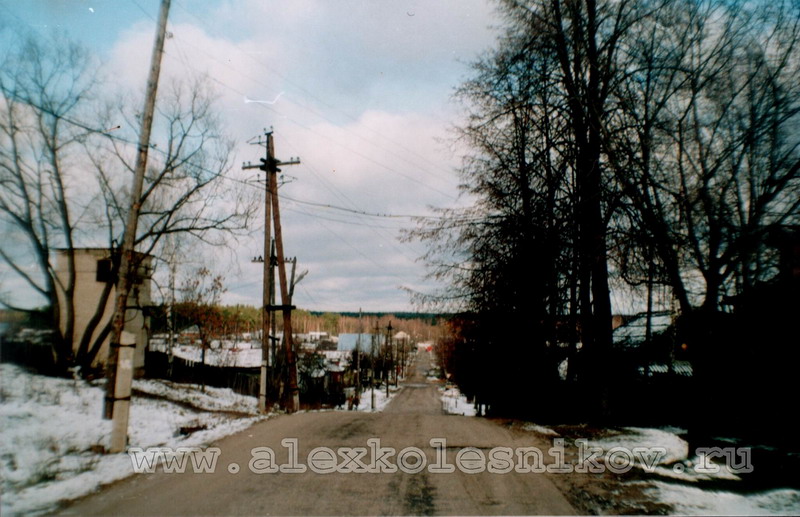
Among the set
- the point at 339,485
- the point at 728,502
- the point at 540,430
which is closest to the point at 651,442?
the point at 540,430

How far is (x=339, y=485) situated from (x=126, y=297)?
5.42 meters

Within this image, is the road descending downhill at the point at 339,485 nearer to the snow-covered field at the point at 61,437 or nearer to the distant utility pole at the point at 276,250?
the snow-covered field at the point at 61,437

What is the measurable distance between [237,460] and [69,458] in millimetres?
2330

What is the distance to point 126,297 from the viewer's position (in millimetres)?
8703

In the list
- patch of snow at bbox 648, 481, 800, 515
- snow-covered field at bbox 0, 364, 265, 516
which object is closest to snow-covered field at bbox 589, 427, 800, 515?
patch of snow at bbox 648, 481, 800, 515

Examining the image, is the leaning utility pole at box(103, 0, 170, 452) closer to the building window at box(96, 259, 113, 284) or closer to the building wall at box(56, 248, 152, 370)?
the building wall at box(56, 248, 152, 370)

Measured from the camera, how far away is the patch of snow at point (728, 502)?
5.10 metres

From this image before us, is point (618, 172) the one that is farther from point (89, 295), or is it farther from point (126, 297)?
point (89, 295)

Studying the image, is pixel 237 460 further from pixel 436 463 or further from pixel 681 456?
pixel 681 456

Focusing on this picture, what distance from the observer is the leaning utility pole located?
302 inches

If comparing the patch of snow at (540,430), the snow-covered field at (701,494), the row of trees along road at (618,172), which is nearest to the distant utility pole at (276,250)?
the row of trees along road at (618,172)

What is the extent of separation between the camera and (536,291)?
531 inches

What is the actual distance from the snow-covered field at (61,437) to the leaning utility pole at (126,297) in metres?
0.49

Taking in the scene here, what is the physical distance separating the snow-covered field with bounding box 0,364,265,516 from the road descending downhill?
1.69 feet
